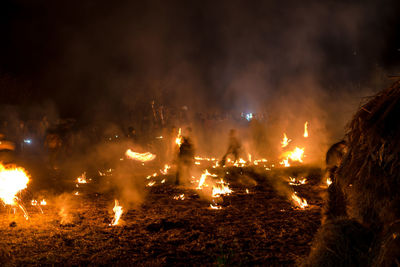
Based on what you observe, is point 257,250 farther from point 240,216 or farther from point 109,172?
point 109,172

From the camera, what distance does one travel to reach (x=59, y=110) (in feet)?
86.6

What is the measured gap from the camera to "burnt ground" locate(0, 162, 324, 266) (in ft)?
15.1

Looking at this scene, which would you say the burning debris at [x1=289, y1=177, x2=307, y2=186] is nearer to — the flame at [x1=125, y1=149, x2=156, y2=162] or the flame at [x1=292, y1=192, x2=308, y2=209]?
the flame at [x1=292, y1=192, x2=308, y2=209]

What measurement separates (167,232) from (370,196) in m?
4.49

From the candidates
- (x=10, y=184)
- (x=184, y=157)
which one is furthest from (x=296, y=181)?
(x=10, y=184)

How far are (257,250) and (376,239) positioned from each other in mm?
2816

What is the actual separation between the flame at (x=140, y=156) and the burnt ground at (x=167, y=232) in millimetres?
10121

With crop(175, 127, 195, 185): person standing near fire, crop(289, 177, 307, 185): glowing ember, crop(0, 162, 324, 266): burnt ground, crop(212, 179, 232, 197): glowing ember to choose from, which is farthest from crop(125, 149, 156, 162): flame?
crop(289, 177, 307, 185): glowing ember

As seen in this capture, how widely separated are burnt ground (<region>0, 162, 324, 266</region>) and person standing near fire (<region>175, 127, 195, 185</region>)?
2051 mm

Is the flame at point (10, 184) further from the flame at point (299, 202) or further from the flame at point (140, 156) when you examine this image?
the flame at point (140, 156)

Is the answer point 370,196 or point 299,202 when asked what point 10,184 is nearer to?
point 299,202

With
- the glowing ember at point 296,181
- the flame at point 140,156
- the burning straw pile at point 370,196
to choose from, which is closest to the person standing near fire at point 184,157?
the glowing ember at point 296,181

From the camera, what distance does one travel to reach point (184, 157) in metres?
11.5

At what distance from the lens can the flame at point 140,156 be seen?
19.9m
